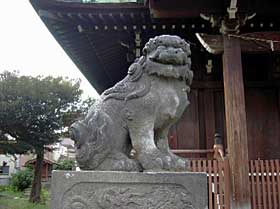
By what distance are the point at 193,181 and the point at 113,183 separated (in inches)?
23.3

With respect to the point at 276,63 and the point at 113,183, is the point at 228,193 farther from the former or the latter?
the point at 276,63

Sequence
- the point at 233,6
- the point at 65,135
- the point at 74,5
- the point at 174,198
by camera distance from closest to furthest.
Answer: the point at 174,198, the point at 233,6, the point at 74,5, the point at 65,135

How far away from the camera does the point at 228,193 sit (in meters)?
5.43

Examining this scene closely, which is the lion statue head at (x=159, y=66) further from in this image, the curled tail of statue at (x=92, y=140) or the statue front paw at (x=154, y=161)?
the statue front paw at (x=154, y=161)

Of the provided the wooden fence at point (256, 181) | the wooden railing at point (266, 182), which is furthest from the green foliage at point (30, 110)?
the wooden railing at point (266, 182)

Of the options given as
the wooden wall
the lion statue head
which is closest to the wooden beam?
the wooden wall

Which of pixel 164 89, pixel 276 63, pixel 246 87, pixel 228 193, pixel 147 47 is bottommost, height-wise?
pixel 228 193

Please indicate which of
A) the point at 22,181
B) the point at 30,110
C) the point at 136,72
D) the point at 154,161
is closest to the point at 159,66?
the point at 136,72

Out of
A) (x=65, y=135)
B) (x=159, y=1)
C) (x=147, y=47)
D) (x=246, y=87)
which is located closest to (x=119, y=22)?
(x=159, y=1)

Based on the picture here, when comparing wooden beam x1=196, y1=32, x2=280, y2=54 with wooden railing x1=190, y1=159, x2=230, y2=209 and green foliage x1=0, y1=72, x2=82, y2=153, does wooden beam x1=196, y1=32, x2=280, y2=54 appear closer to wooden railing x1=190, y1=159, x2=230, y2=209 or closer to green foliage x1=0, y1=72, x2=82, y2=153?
wooden railing x1=190, y1=159, x2=230, y2=209

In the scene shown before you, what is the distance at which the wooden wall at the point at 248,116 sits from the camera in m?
7.88

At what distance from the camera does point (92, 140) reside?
8.74 ft

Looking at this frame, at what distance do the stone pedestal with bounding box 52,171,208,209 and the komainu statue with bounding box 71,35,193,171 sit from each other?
0.09 meters

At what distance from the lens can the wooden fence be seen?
18.6ft
